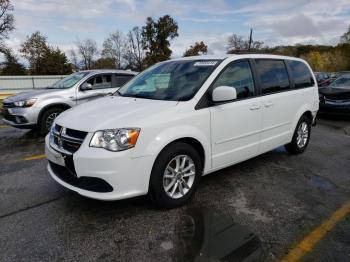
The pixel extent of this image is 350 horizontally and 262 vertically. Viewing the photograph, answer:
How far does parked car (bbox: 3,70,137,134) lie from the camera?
21.9 ft

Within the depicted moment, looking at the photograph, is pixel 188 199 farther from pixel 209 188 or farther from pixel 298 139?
pixel 298 139

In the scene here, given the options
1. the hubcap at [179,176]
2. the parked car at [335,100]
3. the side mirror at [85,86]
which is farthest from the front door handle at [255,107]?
the parked car at [335,100]

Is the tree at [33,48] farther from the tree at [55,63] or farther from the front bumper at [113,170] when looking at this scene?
the front bumper at [113,170]

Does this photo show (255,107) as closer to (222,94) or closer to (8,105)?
(222,94)

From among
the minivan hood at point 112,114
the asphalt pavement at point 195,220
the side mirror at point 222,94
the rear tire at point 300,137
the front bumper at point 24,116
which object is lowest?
the asphalt pavement at point 195,220

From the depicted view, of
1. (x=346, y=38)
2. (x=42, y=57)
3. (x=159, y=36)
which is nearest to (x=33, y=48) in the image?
(x=42, y=57)

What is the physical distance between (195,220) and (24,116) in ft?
16.9

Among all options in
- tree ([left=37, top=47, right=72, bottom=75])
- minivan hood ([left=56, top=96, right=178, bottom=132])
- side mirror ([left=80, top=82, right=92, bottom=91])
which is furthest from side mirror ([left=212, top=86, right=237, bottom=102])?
→ tree ([left=37, top=47, right=72, bottom=75])

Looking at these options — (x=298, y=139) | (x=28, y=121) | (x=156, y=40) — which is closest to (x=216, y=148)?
(x=298, y=139)

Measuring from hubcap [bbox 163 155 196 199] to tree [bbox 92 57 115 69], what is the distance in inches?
2039

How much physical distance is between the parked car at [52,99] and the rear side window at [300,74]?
4.59 meters

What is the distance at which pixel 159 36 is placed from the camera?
45750 millimetres

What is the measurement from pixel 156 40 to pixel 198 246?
4598cm

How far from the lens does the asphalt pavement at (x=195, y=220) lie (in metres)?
2.59
